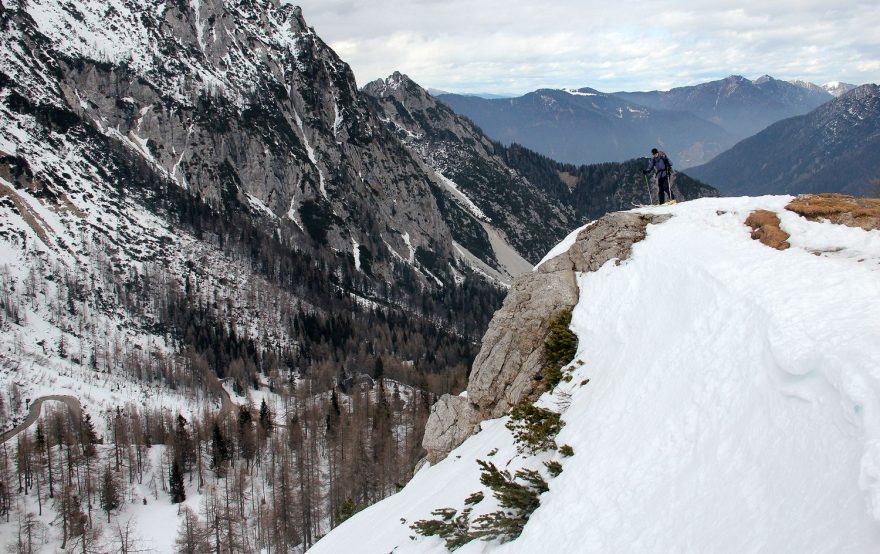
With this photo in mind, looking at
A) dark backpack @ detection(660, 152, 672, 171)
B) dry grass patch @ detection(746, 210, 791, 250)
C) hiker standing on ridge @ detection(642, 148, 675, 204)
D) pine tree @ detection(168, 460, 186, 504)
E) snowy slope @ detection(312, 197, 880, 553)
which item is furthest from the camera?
pine tree @ detection(168, 460, 186, 504)

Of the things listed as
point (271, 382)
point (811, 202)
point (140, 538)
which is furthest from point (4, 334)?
point (811, 202)

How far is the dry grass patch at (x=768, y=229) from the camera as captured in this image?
23.1 metres

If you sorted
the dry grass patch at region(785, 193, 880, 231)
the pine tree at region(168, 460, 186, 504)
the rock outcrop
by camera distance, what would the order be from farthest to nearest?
the pine tree at region(168, 460, 186, 504), the rock outcrop, the dry grass patch at region(785, 193, 880, 231)

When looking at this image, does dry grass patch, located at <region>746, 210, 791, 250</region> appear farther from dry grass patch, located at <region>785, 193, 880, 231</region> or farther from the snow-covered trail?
dry grass patch, located at <region>785, 193, 880, 231</region>

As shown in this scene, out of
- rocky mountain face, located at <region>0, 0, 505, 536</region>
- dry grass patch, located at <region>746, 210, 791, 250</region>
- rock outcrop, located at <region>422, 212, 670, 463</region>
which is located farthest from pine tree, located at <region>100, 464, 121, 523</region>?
dry grass patch, located at <region>746, 210, 791, 250</region>

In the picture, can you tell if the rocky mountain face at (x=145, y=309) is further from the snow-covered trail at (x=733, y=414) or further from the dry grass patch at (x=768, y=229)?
the snow-covered trail at (x=733, y=414)

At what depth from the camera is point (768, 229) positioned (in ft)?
79.3

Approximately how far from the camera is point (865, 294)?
16656 millimetres

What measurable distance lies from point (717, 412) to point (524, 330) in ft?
49.1

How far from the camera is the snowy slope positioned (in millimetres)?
11547

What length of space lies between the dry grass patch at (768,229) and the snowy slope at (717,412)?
380mm

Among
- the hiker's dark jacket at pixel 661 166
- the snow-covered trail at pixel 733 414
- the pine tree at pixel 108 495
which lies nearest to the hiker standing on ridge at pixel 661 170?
the hiker's dark jacket at pixel 661 166

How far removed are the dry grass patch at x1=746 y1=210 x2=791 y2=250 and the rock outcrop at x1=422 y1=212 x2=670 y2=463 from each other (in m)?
4.81

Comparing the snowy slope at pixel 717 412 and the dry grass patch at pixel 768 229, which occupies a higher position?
the dry grass patch at pixel 768 229
